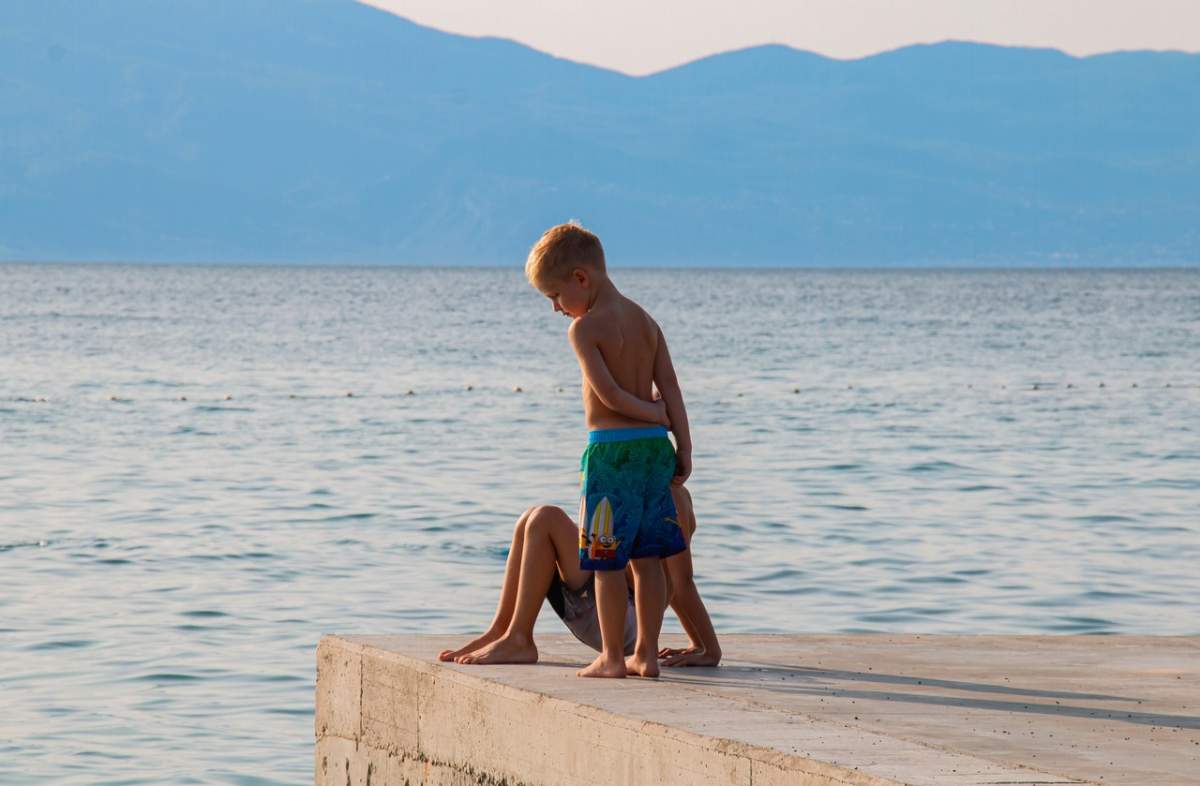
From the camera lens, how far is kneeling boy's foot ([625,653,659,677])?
6.30 m

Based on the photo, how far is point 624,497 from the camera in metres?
6.18

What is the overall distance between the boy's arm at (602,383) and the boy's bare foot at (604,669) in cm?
79

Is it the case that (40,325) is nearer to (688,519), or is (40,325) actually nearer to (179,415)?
(179,415)

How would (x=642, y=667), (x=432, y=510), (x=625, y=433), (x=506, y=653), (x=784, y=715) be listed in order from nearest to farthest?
(x=784, y=715) < (x=625, y=433) < (x=642, y=667) < (x=506, y=653) < (x=432, y=510)

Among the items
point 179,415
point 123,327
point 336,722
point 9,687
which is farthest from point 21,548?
point 123,327

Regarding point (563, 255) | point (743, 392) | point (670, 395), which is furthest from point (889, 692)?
point (743, 392)

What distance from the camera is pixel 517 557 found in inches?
261

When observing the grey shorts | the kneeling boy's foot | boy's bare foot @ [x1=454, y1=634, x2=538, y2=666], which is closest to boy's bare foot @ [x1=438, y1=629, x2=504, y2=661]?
boy's bare foot @ [x1=454, y1=634, x2=538, y2=666]

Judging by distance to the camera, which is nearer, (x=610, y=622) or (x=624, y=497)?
(x=624, y=497)

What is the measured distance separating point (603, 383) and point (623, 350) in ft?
0.48

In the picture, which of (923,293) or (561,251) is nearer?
(561,251)

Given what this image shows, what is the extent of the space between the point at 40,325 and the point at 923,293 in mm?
74447

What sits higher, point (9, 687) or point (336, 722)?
point (336, 722)

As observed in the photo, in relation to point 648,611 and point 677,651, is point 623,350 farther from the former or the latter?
point 677,651
